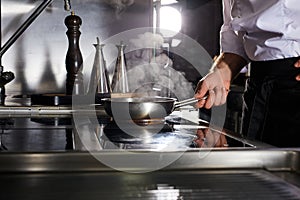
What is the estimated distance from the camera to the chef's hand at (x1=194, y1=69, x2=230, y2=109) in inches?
46.2

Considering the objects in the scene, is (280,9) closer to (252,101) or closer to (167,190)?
(252,101)

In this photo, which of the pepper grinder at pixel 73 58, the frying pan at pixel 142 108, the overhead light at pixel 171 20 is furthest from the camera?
the overhead light at pixel 171 20

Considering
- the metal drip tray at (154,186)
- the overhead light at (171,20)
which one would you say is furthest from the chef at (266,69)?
the overhead light at (171,20)

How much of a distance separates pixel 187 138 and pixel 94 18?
1653 mm

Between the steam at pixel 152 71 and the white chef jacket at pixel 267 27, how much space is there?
0.94m

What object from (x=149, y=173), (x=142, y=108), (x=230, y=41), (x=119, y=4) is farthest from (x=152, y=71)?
(x=149, y=173)

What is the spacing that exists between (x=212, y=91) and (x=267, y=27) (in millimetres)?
229

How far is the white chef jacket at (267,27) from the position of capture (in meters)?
1.17

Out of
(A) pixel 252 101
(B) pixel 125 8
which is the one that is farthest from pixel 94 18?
(A) pixel 252 101

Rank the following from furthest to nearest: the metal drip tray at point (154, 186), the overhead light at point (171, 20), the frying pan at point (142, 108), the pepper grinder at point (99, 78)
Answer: the overhead light at point (171, 20) < the pepper grinder at point (99, 78) < the frying pan at point (142, 108) < the metal drip tray at point (154, 186)

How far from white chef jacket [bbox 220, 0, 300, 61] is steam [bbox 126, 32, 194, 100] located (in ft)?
3.09

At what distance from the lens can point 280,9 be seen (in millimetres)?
1172

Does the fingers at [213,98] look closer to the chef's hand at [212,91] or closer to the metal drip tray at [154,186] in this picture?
the chef's hand at [212,91]

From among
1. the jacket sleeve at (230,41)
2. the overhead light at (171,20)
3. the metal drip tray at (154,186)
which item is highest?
the overhead light at (171,20)
